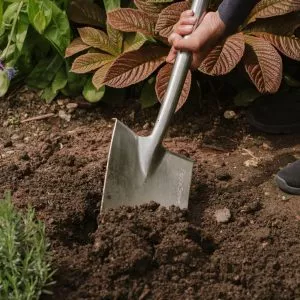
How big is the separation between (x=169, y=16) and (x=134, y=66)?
25 cm

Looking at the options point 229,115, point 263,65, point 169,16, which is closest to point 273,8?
point 263,65

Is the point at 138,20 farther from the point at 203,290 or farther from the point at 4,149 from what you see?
the point at 203,290

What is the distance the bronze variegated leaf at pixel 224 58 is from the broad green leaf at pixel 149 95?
38cm

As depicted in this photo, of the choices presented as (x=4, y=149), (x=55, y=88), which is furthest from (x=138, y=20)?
(x=4, y=149)

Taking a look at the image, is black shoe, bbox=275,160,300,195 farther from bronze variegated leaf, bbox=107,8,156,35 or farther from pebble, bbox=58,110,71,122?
pebble, bbox=58,110,71,122

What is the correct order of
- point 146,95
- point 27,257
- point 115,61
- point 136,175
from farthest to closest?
point 146,95 → point 115,61 → point 136,175 → point 27,257

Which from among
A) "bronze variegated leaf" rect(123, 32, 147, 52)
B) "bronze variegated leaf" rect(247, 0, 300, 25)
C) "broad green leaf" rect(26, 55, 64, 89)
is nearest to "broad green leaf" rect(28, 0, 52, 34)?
"broad green leaf" rect(26, 55, 64, 89)

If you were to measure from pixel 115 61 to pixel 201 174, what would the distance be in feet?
1.94

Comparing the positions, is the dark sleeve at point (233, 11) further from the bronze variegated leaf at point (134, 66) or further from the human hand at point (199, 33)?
the bronze variegated leaf at point (134, 66)

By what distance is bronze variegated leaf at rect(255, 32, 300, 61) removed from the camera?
3.17 m

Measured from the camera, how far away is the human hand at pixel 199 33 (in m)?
2.71

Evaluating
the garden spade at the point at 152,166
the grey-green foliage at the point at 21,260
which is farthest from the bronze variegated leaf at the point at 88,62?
the grey-green foliage at the point at 21,260

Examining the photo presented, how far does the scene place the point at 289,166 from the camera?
2.98 meters

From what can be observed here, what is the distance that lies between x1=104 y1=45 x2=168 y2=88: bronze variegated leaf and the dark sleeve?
2.06ft
